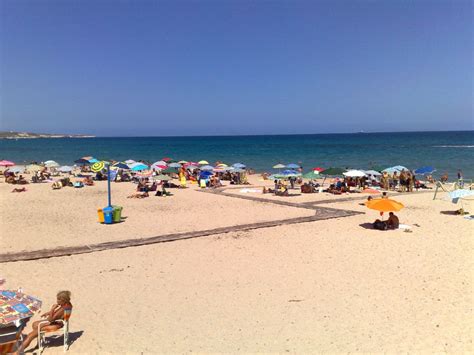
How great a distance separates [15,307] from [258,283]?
14.5 ft

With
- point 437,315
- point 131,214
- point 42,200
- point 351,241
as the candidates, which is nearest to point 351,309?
point 437,315

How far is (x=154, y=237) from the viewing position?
38.2ft

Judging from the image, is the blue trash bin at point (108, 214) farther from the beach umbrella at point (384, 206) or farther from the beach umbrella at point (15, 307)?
the beach umbrella at point (15, 307)

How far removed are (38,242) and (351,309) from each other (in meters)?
8.33

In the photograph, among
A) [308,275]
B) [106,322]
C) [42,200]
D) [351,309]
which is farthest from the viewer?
[42,200]

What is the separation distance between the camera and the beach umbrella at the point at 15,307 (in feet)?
15.5

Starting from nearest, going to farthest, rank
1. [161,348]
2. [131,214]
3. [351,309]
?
[161,348] → [351,309] → [131,214]

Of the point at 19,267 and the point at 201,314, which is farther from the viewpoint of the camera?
the point at 19,267

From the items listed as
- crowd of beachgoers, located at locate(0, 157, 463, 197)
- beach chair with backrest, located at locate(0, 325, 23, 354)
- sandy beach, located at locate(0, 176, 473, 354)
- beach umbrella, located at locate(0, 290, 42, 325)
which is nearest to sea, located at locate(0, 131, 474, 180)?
crowd of beachgoers, located at locate(0, 157, 463, 197)

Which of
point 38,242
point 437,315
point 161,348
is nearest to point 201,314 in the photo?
point 161,348

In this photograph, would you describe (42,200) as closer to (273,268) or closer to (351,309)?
(273,268)

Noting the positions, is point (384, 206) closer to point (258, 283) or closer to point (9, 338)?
point (258, 283)

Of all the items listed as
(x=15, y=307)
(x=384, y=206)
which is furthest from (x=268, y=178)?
(x=15, y=307)

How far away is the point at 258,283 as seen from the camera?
809 cm
